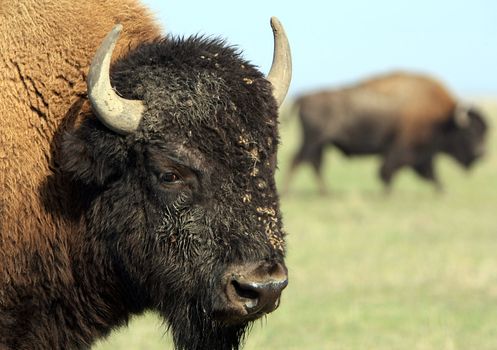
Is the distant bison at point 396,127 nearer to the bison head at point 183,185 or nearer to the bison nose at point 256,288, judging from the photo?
the bison head at point 183,185

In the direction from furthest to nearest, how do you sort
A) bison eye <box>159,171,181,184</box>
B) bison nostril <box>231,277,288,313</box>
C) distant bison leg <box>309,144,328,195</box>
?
distant bison leg <box>309,144,328,195</box>, bison eye <box>159,171,181,184</box>, bison nostril <box>231,277,288,313</box>

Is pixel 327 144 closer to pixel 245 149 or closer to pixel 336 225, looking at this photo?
pixel 336 225

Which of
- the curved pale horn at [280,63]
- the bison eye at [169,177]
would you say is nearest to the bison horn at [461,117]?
the curved pale horn at [280,63]

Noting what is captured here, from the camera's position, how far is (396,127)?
23.0m

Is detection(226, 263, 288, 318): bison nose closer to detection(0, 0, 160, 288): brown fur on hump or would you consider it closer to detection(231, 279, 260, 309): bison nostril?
detection(231, 279, 260, 309): bison nostril

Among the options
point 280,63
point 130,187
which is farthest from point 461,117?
point 130,187

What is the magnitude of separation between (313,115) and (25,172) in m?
19.1

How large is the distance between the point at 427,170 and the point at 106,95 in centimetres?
1863

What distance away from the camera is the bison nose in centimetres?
420

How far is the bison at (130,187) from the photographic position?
4.40 meters

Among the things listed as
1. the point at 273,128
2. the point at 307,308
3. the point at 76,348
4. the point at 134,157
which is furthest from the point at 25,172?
the point at 307,308

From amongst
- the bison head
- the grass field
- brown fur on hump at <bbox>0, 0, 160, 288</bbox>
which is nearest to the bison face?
the grass field

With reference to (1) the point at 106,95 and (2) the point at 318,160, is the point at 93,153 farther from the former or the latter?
(2) the point at 318,160

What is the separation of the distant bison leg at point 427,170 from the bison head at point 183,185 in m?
17.8
